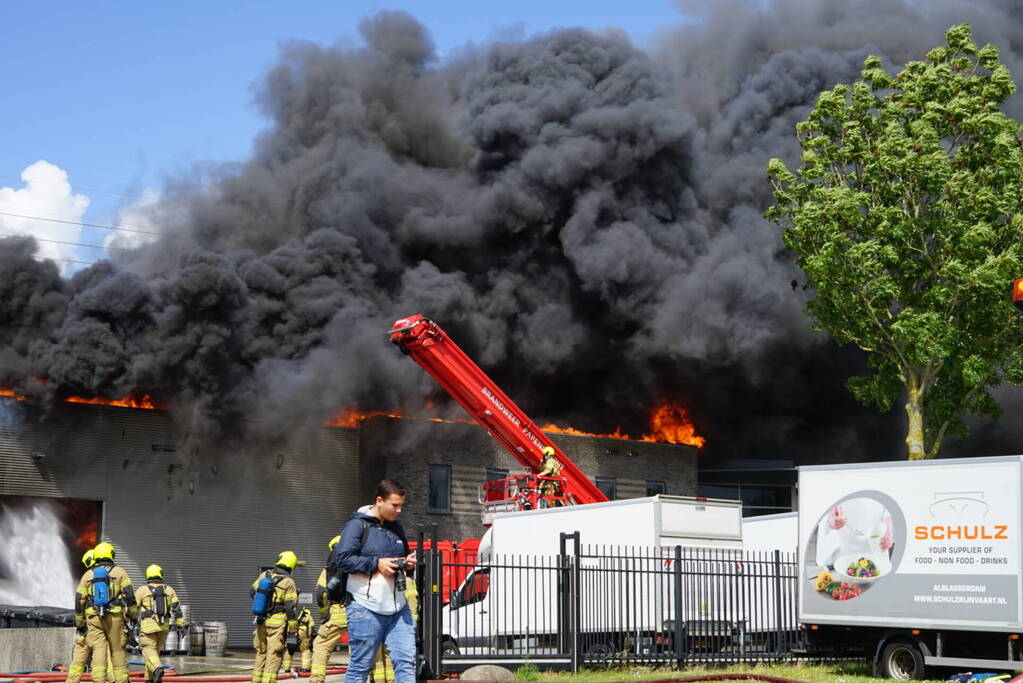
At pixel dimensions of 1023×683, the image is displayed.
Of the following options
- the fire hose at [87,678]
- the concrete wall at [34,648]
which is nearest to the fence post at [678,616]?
the fire hose at [87,678]

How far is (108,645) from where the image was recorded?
470 inches

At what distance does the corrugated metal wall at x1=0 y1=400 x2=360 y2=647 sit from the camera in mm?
25336

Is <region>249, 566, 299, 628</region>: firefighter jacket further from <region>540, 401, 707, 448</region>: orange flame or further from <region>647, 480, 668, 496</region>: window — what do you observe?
<region>540, 401, 707, 448</region>: orange flame

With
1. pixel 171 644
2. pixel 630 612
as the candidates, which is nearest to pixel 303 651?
pixel 630 612

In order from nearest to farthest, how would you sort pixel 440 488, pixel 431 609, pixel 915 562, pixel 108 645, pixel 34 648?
pixel 108 645
pixel 431 609
pixel 915 562
pixel 34 648
pixel 440 488

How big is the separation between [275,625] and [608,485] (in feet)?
68.2

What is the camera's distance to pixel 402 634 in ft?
24.6

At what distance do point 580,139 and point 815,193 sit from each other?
36.6 feet

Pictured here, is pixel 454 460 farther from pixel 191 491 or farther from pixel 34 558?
pixel 34 558

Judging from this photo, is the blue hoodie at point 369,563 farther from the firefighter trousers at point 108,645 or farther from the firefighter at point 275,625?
the firefighter trousers at point 108,645

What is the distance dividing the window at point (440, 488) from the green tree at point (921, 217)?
10651mm

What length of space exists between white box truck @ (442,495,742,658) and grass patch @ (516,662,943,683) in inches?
20.2

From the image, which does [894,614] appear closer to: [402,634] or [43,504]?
[402,634]

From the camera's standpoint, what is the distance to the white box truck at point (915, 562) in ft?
42.1
